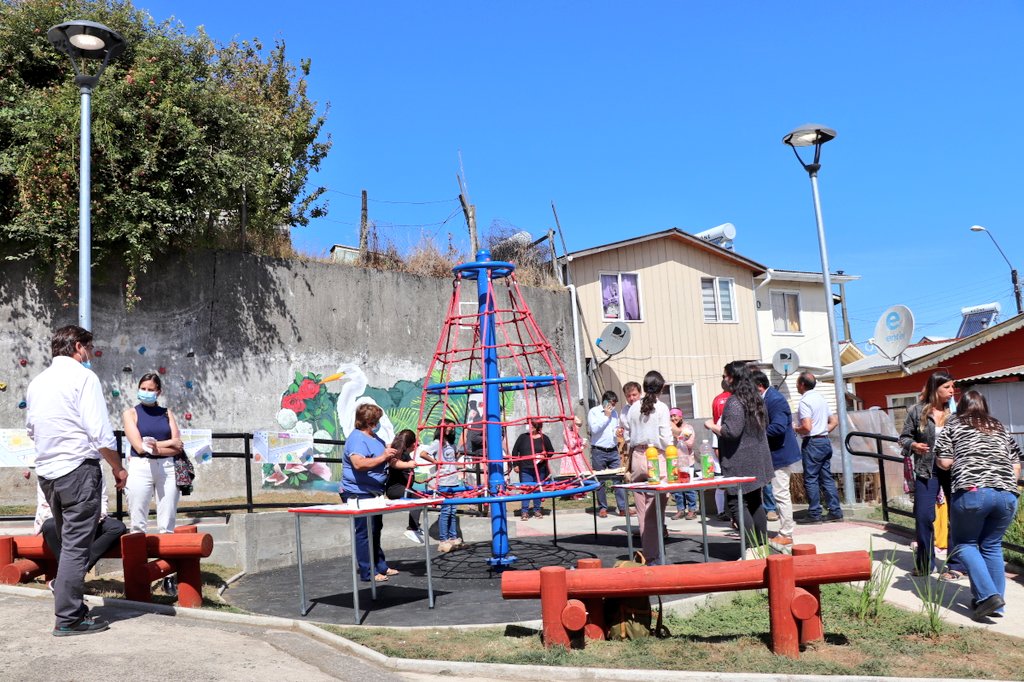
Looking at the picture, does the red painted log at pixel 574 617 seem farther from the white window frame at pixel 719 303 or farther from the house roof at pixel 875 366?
the white window frame at pixel 719 303

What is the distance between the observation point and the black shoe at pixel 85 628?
5.31m

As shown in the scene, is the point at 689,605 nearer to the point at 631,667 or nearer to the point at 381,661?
the point at 631,667

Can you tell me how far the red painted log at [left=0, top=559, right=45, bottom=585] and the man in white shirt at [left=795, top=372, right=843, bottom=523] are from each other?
8.26m

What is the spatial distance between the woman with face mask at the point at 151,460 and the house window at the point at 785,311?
72.0 feet

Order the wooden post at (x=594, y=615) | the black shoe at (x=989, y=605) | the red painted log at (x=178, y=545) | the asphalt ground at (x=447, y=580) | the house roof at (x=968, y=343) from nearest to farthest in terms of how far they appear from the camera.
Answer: the wooden post at (x=594, y=615)
the black shoe at (x=989, y=605)
the red painted log at (x=178, y=545)
the asphalt ground at (x=447, y=580)
the house roof at (x=968, y=343)

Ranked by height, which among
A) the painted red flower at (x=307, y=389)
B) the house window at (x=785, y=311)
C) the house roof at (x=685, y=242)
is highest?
the house roof at (x=685, y=242)

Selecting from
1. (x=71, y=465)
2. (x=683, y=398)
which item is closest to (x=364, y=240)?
(x=683, y=398)

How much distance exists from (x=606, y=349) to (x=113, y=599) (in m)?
16.1

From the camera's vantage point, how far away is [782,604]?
17.0 feet

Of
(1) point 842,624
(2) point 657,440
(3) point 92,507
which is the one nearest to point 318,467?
(2) point 657,440

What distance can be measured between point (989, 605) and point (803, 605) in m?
1.65

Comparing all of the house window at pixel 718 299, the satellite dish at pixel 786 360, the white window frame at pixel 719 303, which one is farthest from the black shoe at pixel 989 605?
the house window at pixel 718 299

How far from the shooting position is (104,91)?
503 inches

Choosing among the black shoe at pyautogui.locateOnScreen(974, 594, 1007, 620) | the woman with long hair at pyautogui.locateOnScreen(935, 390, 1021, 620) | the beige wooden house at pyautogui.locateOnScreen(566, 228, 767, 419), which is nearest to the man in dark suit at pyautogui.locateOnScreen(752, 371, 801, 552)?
the woman with long hair at pyautogui.locateOnScreen(935, 390, 1021, 620)
